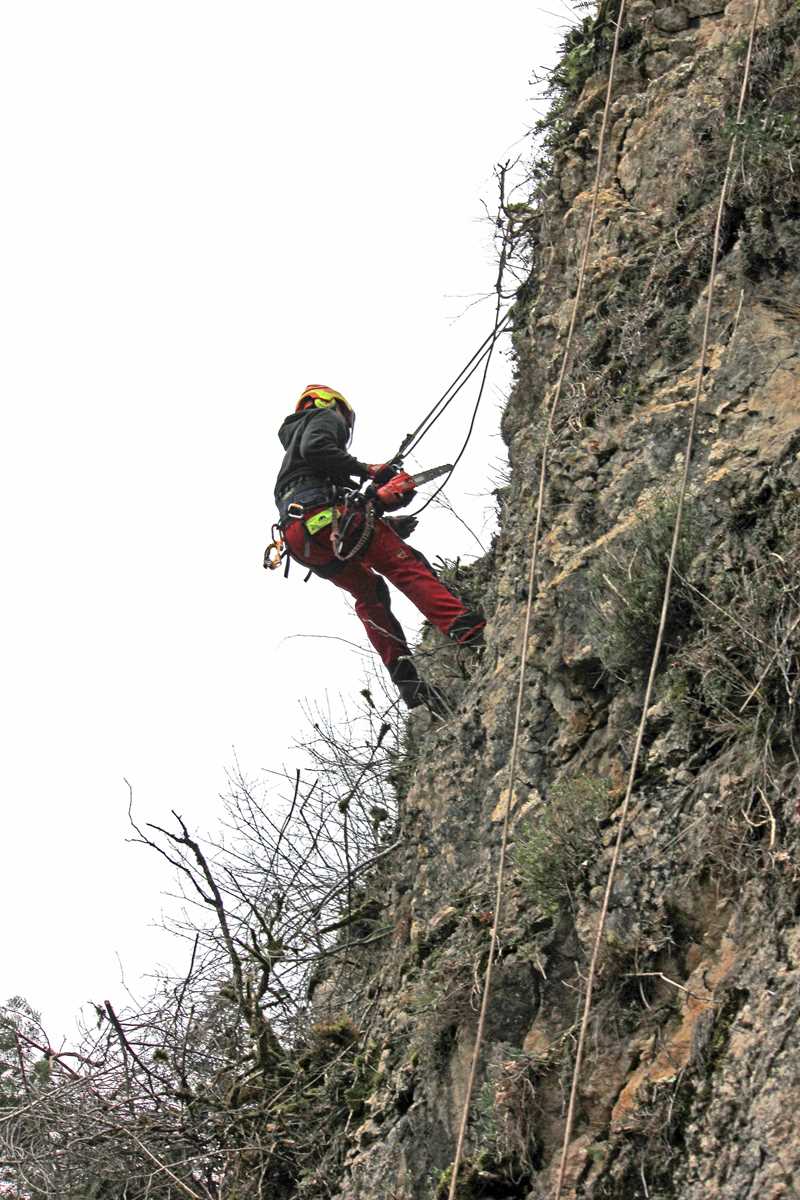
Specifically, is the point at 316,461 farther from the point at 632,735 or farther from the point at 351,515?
the point at 632,735

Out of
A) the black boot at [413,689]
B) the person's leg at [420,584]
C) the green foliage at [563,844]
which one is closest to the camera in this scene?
the green foliage at [563,844]

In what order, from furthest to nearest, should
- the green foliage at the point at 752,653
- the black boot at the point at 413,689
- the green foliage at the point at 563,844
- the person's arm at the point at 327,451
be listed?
the person's arm at the point at 327,451 < the black boot at the point at 413,689 < the green foliage at the point at 563,844 < the green foliage at the point at 752,653

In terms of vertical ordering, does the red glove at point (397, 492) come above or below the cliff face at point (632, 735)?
above

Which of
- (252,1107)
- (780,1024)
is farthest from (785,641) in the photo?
(252,1107)

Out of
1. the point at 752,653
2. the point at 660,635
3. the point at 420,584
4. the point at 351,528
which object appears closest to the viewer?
the point at 752,653

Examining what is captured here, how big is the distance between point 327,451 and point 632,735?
3.40m

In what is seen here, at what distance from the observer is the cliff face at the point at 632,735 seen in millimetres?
3791

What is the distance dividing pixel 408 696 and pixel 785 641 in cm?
342

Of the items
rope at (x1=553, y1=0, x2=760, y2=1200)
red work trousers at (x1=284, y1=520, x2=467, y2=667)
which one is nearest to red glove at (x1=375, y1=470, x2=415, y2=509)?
red work trousers at (x1=284, y1=520, x2=467, y2=667)

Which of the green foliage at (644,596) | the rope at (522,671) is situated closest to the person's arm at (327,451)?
the rope at (522,671)

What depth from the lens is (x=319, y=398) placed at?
793 cm

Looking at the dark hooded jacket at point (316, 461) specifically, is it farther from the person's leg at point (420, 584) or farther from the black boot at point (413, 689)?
the black boot at point (413, 689)

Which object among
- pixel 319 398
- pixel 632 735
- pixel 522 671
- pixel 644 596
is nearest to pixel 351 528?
pixel 319 398

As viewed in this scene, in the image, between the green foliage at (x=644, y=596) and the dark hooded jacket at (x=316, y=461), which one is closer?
the green foliage at (x=644, y=596)
